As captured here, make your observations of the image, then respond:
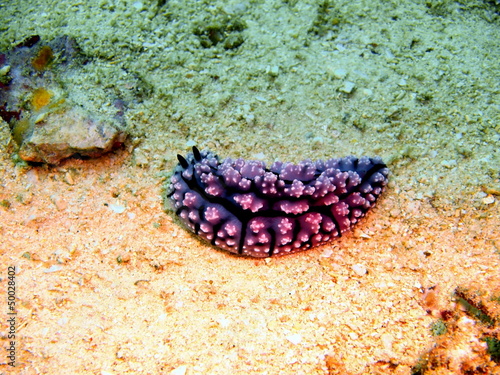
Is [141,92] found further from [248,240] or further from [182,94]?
[248,240]

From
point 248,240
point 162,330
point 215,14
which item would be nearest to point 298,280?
point 248,240

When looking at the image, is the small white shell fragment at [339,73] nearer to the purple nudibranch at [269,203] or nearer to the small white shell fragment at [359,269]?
the purple nudibranch at [269,203]

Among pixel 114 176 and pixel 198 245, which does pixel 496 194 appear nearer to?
pixel 198 245

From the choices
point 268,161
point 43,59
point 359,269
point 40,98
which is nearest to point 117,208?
point 40,98

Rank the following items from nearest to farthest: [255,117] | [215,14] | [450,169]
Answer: [450,169], [255,117], [215,14]

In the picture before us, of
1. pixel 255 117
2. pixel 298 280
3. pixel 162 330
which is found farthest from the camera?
pixel 255 117

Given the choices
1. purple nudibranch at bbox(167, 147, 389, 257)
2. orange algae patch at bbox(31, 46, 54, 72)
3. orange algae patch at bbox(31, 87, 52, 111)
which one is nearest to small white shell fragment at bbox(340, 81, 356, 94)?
purple nudibranch at bbox(167, 147, 389, 257)

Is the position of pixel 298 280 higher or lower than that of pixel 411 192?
lower

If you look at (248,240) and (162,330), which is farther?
(248,240)

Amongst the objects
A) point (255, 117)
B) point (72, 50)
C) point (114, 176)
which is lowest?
point (114, 176)
